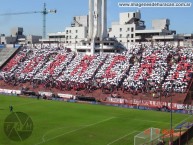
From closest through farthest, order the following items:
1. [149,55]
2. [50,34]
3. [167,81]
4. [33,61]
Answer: [167,81]
[149,55]
[33,61]
[50,34]

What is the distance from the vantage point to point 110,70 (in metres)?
89.4

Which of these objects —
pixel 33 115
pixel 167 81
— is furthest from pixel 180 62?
pixel 33 115

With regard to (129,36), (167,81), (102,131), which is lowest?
(102,131)

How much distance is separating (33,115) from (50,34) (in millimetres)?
117794

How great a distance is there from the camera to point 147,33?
13625 cm

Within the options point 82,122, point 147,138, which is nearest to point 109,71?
point 82,122

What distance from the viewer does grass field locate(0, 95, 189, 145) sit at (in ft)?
135

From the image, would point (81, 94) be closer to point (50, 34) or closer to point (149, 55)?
point (149, 55)

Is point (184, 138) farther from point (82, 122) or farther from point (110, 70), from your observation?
point (110, 70)

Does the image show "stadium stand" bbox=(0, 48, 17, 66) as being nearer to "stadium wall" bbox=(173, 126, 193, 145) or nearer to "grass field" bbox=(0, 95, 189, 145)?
"grass field" bbox=(0, 95, 189, 145)

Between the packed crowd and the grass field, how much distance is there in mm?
13342

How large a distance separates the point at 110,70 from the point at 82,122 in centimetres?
3864

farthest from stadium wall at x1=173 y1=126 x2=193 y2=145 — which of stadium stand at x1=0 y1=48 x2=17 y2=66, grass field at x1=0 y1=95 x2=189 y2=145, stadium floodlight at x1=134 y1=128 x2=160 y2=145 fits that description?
stadium stand at x1=0 y1=48 x2=17 y2=66

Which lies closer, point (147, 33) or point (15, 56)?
point (15, 56)
